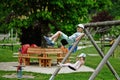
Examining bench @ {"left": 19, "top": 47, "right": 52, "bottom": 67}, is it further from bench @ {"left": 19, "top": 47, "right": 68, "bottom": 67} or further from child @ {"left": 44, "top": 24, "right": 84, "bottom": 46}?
child @ {"left": 44, "top": 24, "right": 84, "bottom": 46}

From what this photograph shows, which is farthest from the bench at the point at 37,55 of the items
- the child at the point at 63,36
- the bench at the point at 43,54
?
the child at the point at 63,36

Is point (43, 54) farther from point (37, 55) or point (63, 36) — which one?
point (63, 36)

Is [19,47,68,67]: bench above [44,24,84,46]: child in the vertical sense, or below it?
below

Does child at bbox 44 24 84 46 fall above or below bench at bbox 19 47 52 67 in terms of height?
above

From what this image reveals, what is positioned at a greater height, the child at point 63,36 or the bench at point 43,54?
the child at point 63,36

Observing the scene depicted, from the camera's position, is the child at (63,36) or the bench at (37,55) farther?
the bench at (37,55)

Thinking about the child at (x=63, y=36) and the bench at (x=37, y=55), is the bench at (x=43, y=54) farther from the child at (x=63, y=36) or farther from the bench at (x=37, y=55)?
the child at (x=63, y=36)

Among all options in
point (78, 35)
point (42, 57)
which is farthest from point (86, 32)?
point (42, 57)

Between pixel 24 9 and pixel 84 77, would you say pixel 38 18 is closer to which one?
pixel 24 9

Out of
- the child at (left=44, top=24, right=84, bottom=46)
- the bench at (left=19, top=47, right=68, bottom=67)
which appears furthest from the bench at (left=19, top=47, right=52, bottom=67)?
the child at (left=44, top=24, right=84, bottom=46)

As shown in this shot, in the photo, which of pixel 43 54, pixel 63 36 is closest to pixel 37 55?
pixel 43 54

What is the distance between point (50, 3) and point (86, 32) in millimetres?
11429

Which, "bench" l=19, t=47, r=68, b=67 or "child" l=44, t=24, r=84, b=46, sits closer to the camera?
"child" l=44, t=24, r=84, b=46

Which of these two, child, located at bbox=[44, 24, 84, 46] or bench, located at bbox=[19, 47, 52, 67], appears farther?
bench, located at bbox=[19, 47, 52, 67]
